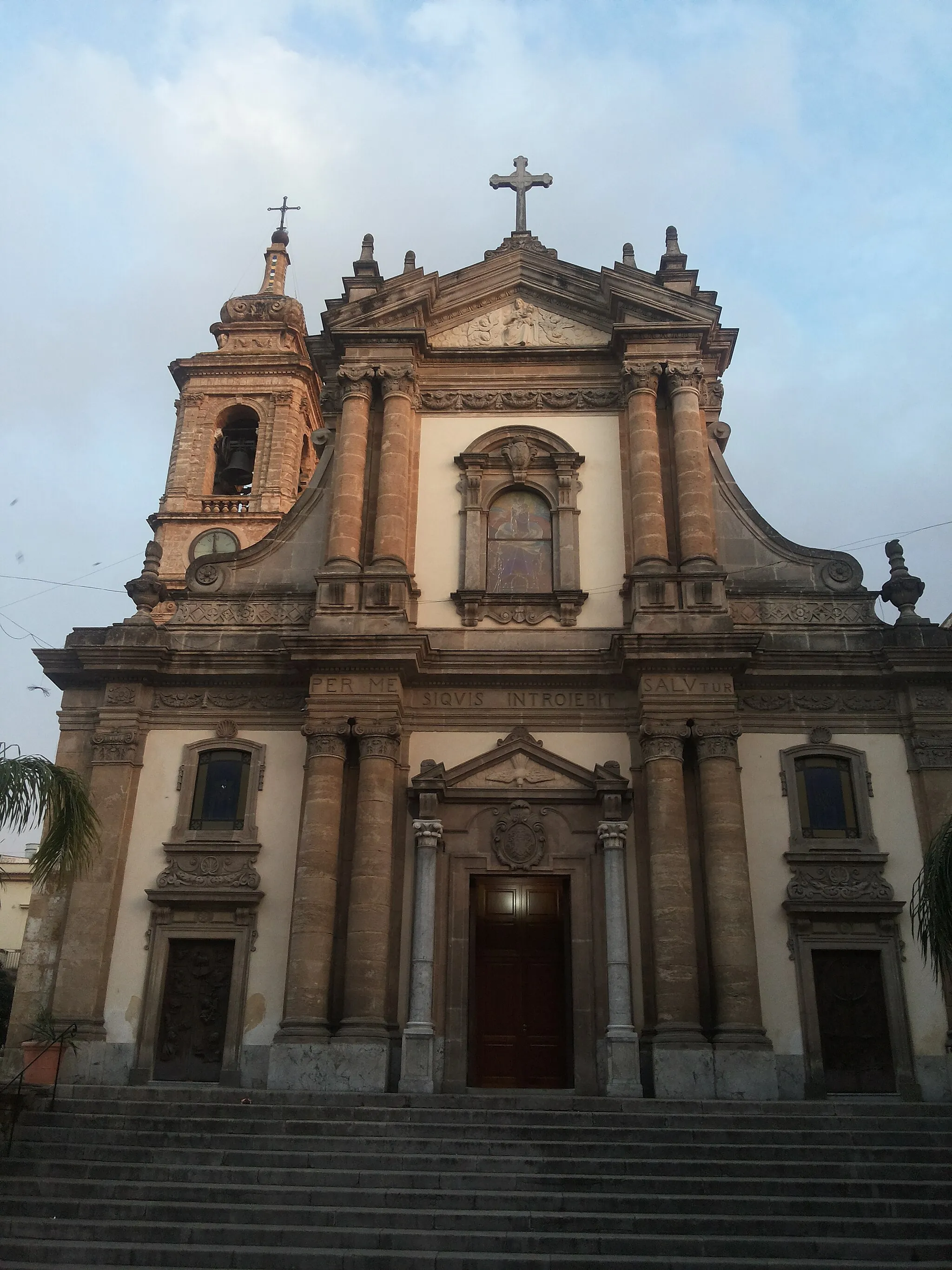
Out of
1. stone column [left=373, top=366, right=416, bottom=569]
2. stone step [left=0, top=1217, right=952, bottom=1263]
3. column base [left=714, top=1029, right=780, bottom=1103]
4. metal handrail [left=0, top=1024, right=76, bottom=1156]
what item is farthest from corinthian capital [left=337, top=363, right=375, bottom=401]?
stone step [left=0, top=1217, right=952, bottom=1263]

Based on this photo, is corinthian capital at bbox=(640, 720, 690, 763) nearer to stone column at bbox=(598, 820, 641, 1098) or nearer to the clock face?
stone column at bbox=(598, 820, 641, 1098)

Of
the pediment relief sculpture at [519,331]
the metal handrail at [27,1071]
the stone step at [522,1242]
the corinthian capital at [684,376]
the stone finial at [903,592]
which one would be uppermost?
the pediment relief sculpture at [519,331]

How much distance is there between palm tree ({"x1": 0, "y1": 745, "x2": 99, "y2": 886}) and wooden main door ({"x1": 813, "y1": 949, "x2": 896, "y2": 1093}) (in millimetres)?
10324

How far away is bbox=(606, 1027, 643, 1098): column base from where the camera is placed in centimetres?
1477

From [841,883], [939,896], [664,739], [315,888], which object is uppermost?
[664,739]

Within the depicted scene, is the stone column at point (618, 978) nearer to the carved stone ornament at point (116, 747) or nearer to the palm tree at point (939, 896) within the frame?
the palm tree at point (939, 896)

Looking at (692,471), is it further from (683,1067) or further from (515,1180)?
(515,1180)

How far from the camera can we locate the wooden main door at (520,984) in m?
16.5

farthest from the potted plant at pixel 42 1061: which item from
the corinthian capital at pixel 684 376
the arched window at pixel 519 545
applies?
the corinthian capital at pixel 684 376

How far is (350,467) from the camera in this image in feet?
63.0

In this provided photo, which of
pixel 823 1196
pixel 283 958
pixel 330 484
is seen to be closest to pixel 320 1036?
pixel 283 958

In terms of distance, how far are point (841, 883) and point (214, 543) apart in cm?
2221

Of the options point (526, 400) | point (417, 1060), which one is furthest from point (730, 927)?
point (526, 400)

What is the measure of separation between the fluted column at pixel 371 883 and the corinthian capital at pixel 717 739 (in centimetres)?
458
